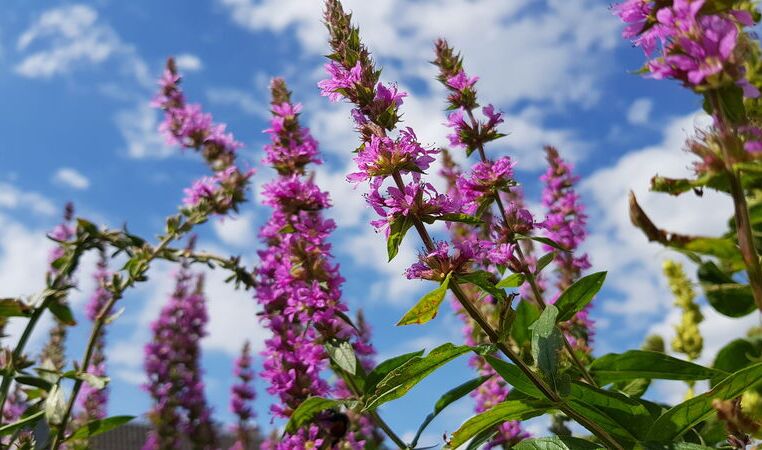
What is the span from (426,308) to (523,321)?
0.88 m

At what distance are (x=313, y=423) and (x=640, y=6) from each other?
179 cm

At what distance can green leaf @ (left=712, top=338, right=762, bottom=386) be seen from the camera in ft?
7.77

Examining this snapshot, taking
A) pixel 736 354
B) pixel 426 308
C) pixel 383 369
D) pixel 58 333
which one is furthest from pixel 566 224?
pixel 58 333

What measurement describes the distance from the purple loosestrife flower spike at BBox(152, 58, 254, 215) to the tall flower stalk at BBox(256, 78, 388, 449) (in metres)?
0.64

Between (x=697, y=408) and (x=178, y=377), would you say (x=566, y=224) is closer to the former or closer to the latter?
(x=697, y=408)

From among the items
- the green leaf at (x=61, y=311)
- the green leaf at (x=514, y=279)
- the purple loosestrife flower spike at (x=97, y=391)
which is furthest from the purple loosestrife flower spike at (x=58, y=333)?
the green leaf at (x=514, y=279)

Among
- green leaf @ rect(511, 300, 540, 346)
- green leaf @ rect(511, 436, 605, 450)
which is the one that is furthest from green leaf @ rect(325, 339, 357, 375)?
green leaf @ rect(511, 436, 605, 450)

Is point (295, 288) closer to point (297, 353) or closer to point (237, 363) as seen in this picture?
point (297, 353)

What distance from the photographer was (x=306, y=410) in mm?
2193

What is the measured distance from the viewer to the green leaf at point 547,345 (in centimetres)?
142

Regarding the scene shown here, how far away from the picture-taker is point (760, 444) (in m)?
1.27

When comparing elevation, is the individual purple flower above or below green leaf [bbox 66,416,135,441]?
above

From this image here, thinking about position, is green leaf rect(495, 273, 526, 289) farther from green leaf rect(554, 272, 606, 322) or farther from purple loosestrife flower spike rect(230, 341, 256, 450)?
purple loosestrife flower spike rect(230, 341, 256, 450)

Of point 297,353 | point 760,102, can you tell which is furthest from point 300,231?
point 760,102
